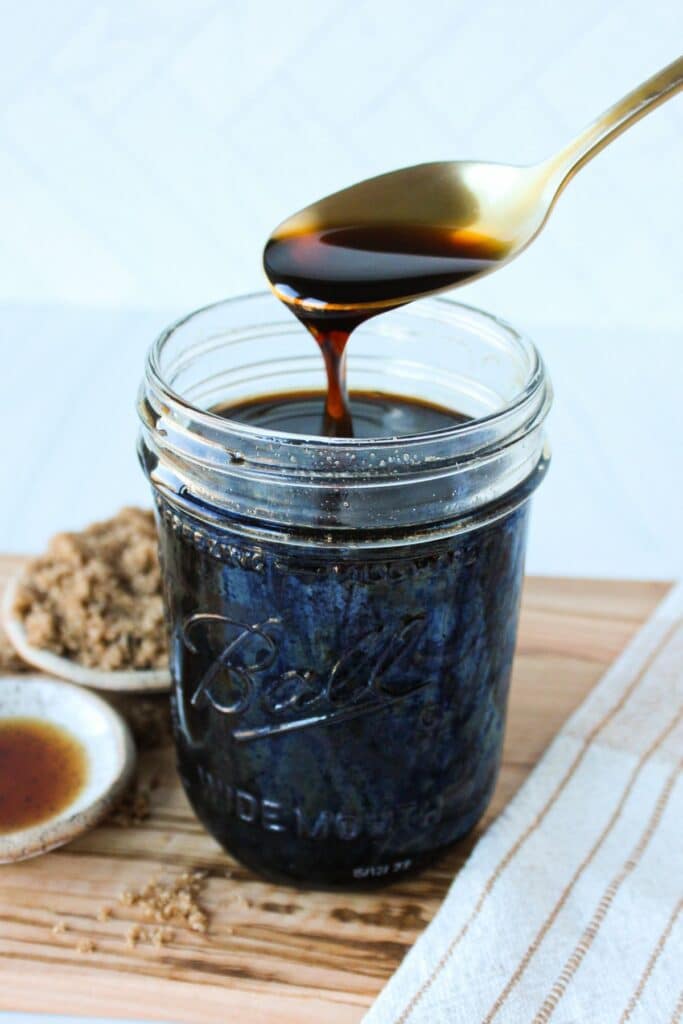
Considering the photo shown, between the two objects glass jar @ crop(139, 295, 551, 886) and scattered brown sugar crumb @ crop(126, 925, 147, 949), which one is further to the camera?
scattered brown sugar crumb @ crop(126, 925, 147, 949)

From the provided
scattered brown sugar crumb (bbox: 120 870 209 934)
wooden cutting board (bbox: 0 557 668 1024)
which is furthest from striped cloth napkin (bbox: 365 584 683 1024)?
scattered brown sugar crumb (bbox: 120 870 209 934)

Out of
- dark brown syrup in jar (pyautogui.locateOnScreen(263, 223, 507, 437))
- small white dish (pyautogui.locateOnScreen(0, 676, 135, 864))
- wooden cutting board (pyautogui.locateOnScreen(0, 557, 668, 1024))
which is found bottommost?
wooden cutting board (pyautogui.locateOnScreen(0, 557, 668, 1024))

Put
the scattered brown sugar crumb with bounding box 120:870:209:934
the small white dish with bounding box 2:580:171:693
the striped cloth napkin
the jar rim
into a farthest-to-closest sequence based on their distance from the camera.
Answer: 1. the small white dish with bounding box 2:580:171:693
2. the scattered brown sugar crumb with bounding box 120:870:209:934
3. the striped cloth napkin
4. the jar rim

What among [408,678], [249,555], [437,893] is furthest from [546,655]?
[249,555]

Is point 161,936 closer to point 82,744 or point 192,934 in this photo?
point 192,934

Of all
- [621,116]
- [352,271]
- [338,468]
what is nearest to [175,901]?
[338,468]

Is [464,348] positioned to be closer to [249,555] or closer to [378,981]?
[249,555]

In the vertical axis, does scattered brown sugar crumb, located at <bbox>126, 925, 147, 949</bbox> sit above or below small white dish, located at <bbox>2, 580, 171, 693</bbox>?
below

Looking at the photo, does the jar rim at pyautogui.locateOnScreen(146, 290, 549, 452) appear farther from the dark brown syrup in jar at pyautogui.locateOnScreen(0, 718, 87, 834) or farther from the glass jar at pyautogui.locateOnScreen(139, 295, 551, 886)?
the dark brown syrup in jar at pyautogui.locateOnScreen(0, 718, 87, 834)
